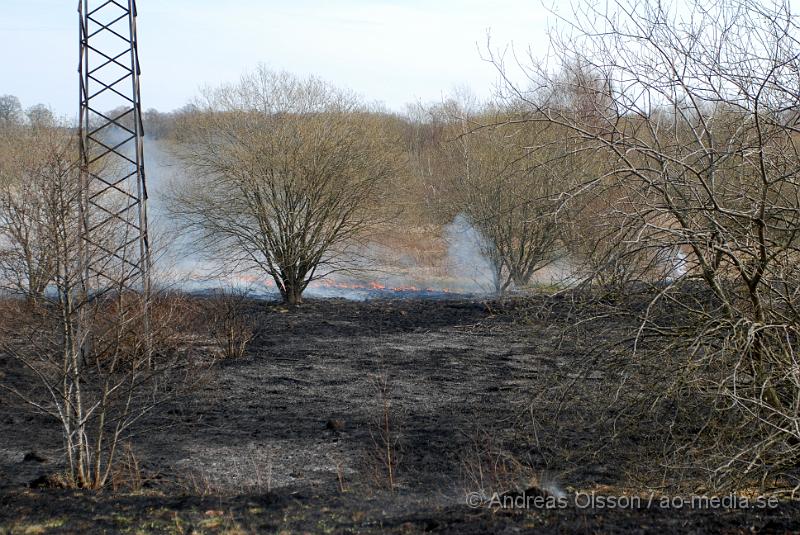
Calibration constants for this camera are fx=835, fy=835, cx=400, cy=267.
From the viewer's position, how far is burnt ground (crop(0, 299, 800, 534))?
5066 mm

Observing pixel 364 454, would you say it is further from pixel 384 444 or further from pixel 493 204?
pixel 493 204

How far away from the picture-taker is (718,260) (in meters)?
5.68

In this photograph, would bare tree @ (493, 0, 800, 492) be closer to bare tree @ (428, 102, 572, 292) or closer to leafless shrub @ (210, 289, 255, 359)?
leafless shrub @ (210, 289, 255, 359)

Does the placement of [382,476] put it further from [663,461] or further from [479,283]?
[479,283]

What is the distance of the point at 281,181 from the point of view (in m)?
20.7

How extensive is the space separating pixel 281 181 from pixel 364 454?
13.8m

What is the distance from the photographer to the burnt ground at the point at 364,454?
16.6 ft

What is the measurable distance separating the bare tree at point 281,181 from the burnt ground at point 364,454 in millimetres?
6762

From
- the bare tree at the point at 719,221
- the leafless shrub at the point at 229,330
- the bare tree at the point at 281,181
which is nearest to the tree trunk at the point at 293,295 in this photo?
the bare tree at the point at 281,181

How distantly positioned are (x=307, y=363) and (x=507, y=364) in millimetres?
3101

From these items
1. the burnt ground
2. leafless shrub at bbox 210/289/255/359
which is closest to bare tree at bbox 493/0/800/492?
the burnt ground

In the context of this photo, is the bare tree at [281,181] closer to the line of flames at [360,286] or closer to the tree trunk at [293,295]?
the tree trunk at [293,295]

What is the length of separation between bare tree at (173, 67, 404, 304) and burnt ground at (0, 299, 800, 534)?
22.2 ft

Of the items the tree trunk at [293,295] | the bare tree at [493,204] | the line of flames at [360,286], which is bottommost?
the tree trunk at [293,295]
